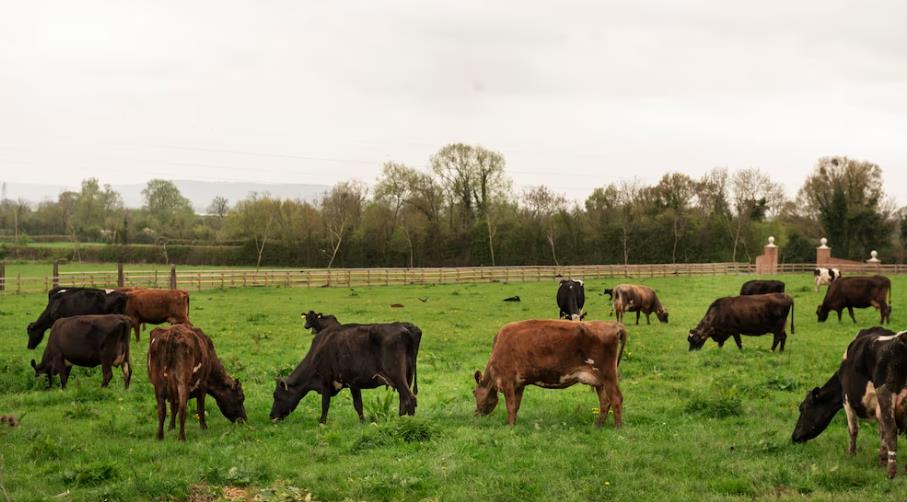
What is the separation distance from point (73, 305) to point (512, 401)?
13.0 meters

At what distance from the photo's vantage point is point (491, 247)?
59.3 m

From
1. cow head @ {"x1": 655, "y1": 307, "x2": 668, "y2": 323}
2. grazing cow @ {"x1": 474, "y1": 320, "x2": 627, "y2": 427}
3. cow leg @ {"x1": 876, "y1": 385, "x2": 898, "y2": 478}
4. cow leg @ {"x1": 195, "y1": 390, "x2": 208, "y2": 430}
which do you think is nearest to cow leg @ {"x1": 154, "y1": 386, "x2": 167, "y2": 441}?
cow leg @ {"x1": 195, "y1": 390, "x2": 208, "y2": 430}

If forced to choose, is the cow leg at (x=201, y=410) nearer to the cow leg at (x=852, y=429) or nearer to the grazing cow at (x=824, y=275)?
the cow leg at (x=852, y=429)

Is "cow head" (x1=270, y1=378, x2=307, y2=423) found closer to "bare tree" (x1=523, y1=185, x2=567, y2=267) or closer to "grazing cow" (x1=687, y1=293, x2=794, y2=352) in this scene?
"grazing cow" (x1=687, y1=293, x2=794, y2=352)

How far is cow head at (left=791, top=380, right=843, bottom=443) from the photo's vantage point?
8.67m

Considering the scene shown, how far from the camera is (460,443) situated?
8.91 metres

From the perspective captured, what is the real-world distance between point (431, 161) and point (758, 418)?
57.9 m

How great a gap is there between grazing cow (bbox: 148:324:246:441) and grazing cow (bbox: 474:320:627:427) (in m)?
3.71

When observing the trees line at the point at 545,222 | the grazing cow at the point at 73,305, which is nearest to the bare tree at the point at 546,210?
the trees line at the point at 545,222

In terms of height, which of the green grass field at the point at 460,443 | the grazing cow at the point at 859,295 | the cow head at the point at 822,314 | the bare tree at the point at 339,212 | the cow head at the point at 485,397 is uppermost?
the bare tree at the point at 339,212

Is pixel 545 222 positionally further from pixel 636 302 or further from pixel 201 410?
pixel 201 410

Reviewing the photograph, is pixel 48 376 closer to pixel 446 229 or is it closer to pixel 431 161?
pixel 446 229

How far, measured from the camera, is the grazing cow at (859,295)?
22312 millimetres

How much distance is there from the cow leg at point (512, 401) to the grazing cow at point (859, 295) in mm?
15974
